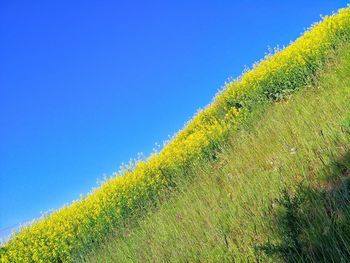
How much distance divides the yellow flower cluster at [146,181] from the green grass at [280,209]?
398cm

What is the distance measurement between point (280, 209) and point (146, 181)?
8.59 metres

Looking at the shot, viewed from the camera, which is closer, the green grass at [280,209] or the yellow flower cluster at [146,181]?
the green grass at [280,209]

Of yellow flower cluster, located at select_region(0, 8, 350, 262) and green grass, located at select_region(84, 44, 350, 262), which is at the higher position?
yellow flower cluster, located at select_region(0, 8, 350, 262)

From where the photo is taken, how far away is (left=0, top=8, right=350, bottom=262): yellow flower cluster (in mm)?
10812

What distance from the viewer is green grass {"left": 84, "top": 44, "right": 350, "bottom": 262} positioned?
2.95 meters

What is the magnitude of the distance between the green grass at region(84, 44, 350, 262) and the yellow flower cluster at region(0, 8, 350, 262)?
398cm

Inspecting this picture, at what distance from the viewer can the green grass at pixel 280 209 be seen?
2947 mm

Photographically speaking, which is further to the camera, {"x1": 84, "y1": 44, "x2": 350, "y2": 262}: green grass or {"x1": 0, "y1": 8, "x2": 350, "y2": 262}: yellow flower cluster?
{"x1": 0, "y1": 8, "x2": 350, "y2": 262}: yellow flower cluster

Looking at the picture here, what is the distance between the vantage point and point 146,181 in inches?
481

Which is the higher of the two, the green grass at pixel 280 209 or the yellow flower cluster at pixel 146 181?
the yellow flower cluster at pixel 146 181

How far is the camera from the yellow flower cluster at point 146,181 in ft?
35.5

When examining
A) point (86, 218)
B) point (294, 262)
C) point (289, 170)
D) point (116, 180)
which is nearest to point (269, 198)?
point (289, 170)

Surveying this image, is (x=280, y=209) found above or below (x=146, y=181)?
below

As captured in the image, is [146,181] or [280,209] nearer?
[280,209]
